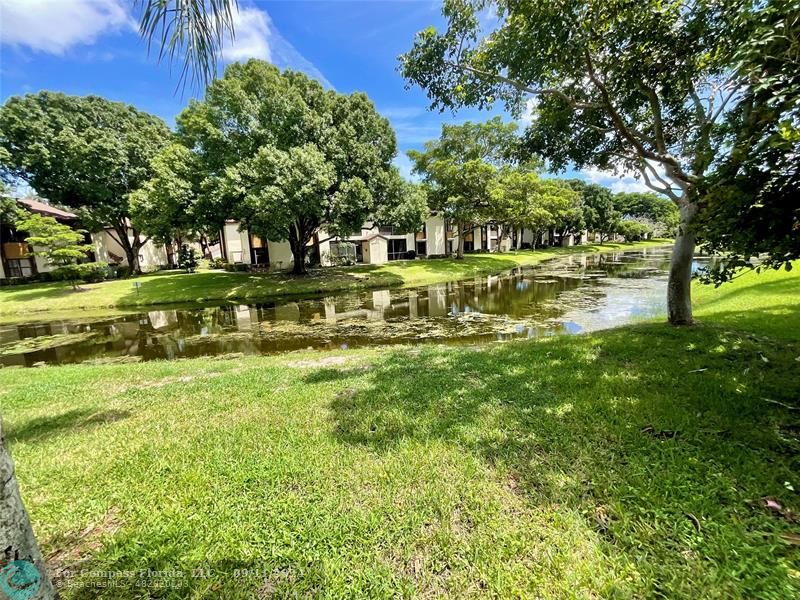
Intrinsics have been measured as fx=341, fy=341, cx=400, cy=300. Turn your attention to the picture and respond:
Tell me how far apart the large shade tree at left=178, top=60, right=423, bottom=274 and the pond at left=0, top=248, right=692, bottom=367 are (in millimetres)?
4678

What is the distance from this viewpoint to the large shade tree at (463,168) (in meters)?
27.2

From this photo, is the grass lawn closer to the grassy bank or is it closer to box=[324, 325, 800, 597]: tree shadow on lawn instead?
box=[324, 325, 800, 597]: tree shadow on lawn

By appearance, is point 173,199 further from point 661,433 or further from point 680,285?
point 661,433

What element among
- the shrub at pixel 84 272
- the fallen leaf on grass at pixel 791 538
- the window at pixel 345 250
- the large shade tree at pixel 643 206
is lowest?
the fallen leaf on grass at pixel 791 538

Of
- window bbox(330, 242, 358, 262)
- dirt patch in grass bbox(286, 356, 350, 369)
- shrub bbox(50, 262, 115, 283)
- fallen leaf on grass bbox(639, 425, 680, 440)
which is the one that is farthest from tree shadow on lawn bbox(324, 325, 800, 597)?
window bbox(330, 242, 358, 262)

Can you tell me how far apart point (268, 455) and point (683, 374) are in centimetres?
497

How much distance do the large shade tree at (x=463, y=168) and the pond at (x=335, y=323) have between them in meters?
12.8

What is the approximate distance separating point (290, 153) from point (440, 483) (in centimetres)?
1789

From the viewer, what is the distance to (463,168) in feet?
88.6

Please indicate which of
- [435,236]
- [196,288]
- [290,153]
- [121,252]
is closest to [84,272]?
[196,288]

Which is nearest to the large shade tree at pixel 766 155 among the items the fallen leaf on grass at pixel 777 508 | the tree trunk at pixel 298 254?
the fallen leaf on grass at pixel 777 508

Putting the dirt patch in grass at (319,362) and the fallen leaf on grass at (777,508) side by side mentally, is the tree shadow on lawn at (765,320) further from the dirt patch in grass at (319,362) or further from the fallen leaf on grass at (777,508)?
the dirt patch in grass at (319,362)

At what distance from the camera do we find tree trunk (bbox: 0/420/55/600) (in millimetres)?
1313

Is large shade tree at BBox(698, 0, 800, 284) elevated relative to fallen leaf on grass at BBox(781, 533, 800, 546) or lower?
elevated
